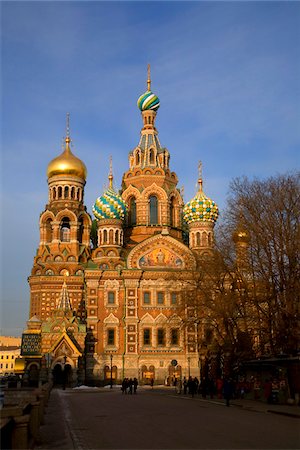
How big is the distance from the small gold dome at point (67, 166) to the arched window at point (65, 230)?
4.15 metres

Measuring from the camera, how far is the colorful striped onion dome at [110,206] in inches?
1913

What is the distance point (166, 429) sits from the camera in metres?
15.0

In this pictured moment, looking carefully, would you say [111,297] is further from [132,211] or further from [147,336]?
[132,211]

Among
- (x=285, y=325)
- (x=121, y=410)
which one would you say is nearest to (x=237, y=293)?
(x=285, y=325)

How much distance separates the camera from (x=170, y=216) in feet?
173

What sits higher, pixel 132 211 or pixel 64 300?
pixel 132 211

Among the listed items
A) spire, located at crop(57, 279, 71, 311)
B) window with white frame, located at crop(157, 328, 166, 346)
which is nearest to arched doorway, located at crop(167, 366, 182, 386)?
window with white frame, located at crop(157, 328, 166, 346)

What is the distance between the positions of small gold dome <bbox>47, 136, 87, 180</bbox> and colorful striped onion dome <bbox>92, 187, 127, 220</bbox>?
404 cm

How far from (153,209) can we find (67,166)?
827 centimetres

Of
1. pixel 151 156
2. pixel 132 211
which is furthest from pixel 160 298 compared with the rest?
pixel 151 156

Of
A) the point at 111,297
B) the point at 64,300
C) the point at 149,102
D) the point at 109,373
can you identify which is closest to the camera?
the point at 109,373

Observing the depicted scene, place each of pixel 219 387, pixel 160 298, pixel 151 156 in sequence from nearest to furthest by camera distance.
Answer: pixel 219 387, pixel 160 298, pixel 151 156

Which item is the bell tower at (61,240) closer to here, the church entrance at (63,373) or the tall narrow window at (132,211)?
the tall narrow window at (132,211)

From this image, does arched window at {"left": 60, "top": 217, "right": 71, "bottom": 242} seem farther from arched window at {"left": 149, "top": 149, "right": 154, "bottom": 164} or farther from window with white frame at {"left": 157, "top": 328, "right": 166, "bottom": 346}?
window with white frame at {"left": 157, "top": 328, "right": 166, "bottom": 346}
